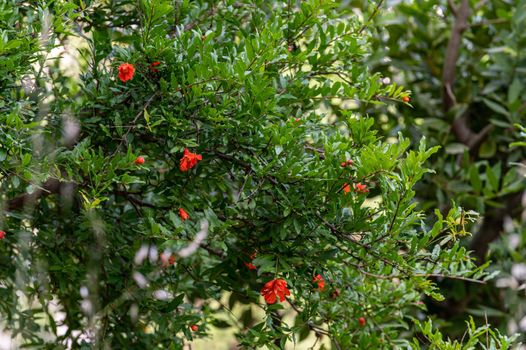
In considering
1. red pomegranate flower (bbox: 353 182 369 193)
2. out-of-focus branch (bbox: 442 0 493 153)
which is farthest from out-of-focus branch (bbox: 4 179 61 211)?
out-of-focus branch (bbox: 442 0 493 153)

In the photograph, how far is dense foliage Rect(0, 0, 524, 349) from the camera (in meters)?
1.13

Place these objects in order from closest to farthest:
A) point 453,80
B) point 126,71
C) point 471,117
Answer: point 126,71
point 453,80
point 471,117

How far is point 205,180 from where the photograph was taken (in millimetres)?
1306

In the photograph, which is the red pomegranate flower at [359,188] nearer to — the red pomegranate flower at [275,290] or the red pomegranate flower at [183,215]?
the red pomegranate flower at [275,290]

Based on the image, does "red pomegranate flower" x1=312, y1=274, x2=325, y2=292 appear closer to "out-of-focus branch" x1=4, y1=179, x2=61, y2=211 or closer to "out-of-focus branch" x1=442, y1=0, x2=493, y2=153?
"out-of-focus branch" x1=4, y1=179, x2=61, y2=211

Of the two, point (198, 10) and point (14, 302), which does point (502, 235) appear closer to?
point (198, 10)

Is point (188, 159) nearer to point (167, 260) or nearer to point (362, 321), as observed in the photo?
point (167, 260)

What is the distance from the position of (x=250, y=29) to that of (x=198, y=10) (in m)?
0.12

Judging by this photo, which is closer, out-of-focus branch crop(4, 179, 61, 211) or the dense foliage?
the dense foliage

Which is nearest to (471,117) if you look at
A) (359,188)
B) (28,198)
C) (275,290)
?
(359,188)

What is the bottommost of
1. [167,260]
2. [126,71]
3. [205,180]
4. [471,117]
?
[471,117]

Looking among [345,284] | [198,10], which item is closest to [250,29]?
[198,10]

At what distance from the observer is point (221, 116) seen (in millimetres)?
1154

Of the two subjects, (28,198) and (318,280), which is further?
(28,198)
